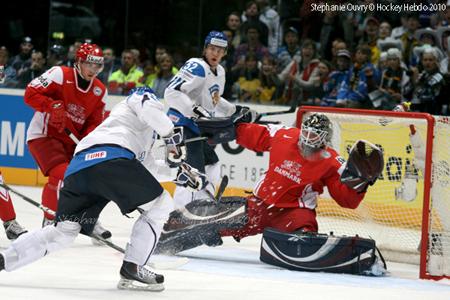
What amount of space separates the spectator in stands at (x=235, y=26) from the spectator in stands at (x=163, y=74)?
0.63m

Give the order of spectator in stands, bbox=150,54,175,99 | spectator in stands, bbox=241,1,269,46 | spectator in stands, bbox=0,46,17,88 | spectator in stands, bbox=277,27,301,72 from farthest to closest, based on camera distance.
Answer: spectator in stands, bbox=0,46,17,88, spectator in stands, bbox=150,54,175,99, spectator in stands, bbox=241,1,269,46, spectator in stands, bbox=277,27,301,72

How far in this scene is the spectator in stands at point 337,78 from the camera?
9688mm

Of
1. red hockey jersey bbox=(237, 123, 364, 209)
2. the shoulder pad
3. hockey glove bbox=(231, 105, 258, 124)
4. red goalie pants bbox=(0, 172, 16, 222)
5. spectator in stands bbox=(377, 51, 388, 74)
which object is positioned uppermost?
spectator in stands bbox=(377, 51, 388, 74)

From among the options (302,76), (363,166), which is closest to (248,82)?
(302,76)

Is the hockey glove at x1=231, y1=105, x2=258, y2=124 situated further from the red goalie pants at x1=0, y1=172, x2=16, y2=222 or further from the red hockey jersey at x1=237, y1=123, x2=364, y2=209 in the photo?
the red goalie pants at x1=0, y1=172, x2=16, y2=222

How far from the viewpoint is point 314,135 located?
21.2 feet

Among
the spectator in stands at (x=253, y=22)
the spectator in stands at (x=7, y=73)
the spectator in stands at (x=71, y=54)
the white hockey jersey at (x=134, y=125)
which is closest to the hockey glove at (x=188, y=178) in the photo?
the white hockey jersey at (x=134, y=125)

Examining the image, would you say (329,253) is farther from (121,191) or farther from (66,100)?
(66,100)

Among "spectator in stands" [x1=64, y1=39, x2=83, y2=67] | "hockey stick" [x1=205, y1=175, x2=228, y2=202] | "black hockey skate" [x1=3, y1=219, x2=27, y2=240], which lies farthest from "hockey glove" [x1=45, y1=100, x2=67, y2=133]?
"spectator in stands" [x1=64, y1=39, x2=83, y2=67]

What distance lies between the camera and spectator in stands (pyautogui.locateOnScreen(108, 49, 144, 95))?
10.8m

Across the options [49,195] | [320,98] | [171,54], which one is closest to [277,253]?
[49,195]

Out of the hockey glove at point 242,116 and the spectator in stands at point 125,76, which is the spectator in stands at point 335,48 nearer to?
the spectator in stands at point 125,76

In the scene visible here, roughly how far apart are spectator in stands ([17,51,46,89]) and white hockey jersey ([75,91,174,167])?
5825mm

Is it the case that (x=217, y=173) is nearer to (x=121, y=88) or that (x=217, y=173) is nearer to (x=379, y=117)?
(x=379, y=117)
